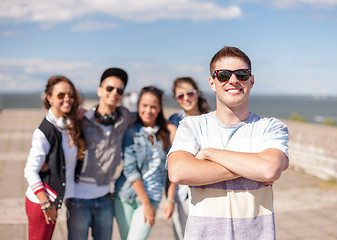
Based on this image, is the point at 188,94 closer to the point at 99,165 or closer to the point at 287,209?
the point at 99,165

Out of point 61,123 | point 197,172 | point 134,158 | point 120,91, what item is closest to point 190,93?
point 120,91

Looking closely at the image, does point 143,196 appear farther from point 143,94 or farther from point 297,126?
point 297,126

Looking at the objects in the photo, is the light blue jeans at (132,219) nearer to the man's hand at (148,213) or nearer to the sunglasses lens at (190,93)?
the man's hand at (148,213)

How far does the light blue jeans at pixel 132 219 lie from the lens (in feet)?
10.5

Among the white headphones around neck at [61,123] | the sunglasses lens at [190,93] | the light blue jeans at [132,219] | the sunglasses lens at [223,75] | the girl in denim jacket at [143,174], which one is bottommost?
the light blue jeans at [132,219]

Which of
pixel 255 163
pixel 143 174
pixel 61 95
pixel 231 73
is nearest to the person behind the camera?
pixel 255 163

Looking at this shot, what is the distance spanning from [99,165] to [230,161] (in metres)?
1.49

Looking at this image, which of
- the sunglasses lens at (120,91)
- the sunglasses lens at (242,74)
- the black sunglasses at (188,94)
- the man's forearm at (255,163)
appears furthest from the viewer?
the black sunglasses at (188,94)

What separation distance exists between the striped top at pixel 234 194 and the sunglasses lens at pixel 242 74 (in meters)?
0.24

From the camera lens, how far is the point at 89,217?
3209 mm

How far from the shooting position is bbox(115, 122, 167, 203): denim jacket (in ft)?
10.6

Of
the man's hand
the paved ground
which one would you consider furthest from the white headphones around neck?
the paved ground

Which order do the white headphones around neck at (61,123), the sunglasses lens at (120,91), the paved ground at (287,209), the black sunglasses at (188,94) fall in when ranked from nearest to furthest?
the white headphones around neck at (61,123)
the sunglasses lens at (120,91)
the black sunglasses at (188,94)
the paved ground at (287,209)

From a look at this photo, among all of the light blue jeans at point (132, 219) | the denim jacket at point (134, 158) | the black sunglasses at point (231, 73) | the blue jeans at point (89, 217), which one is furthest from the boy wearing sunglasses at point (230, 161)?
the blue jeans at point (89, 217)
